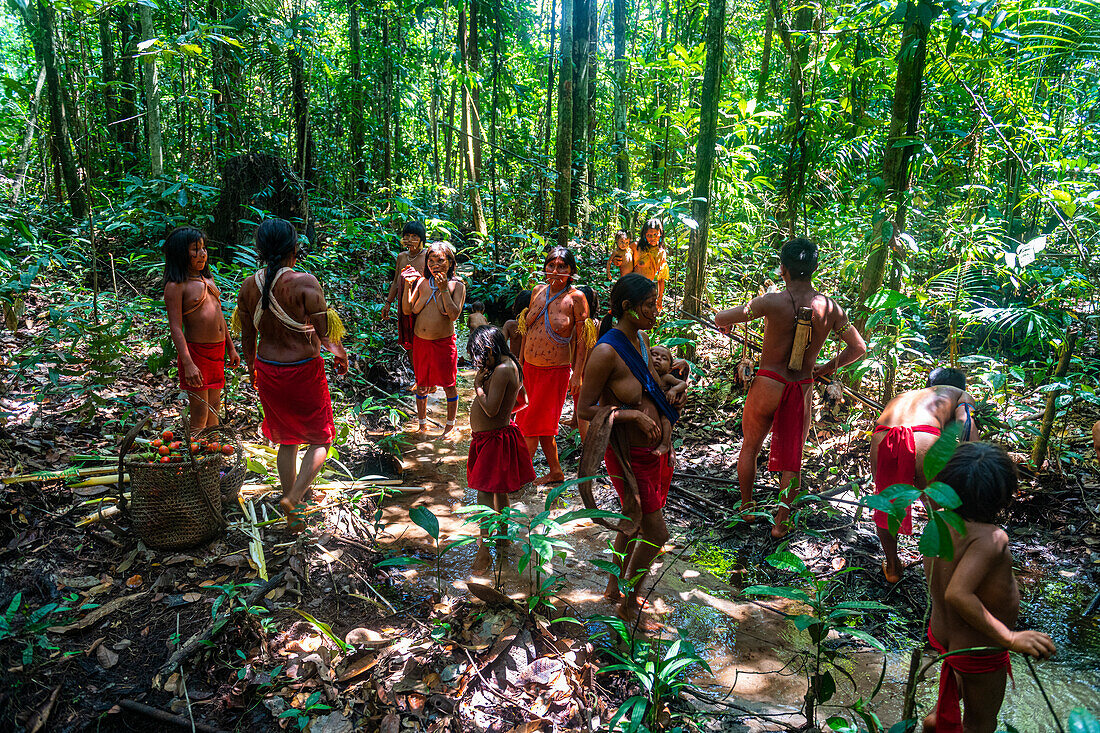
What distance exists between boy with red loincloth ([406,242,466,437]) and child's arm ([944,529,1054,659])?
457 centimetres

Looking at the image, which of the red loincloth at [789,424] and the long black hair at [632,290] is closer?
the long black hair at [632,290]

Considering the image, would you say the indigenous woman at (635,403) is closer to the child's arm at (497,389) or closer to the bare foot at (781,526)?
the child's arm at (497,389)

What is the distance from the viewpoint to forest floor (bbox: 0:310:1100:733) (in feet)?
8.91

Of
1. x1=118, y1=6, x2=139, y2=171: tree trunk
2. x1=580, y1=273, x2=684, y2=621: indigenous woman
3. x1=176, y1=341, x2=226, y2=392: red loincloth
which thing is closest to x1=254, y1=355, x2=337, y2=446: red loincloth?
x1=176, y1=341, x2=226, y2=392: red loincloth

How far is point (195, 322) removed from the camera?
4.67m

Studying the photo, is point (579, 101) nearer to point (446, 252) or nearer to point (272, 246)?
point (446, 252)

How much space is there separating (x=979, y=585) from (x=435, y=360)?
478 cm

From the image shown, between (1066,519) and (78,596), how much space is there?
20.8 feet

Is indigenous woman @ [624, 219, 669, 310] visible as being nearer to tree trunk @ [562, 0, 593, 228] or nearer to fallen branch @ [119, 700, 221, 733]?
tree trunk @ [562, 0, 593, 228]

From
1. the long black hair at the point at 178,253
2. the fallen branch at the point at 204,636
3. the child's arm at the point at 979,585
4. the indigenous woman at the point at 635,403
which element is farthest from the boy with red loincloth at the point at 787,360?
the long black hair at the point at 178,253

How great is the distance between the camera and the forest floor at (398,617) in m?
2.72

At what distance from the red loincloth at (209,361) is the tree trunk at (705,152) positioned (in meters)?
4.29

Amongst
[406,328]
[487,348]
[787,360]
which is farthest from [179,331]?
[787,360]

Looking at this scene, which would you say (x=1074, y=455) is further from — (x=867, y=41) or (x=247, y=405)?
(x=247, y=405)
